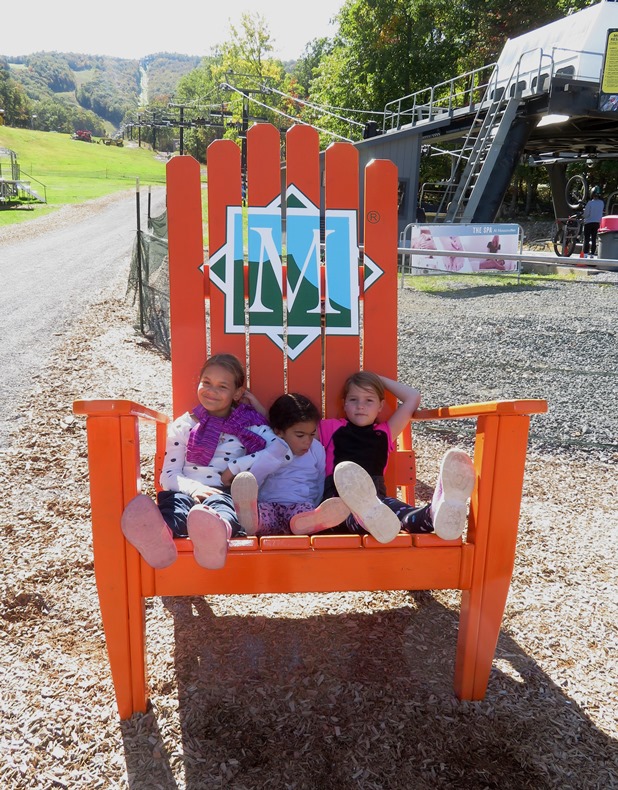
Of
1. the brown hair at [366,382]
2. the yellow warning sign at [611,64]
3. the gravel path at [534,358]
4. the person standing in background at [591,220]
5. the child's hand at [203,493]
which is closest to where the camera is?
the child's hand at [203,493]

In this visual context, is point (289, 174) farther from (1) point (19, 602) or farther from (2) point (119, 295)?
(2) point (119, 295)

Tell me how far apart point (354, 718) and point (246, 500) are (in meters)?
0.66

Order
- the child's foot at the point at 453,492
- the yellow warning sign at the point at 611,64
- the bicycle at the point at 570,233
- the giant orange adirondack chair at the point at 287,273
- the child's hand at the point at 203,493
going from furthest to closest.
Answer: the bicycle at the point at 570,233, the yellow warning sign at the point at 611,64, the giant orange adirondack chair at the point at 287,273, the child's hand at the point at 203,493, the child's foot at the point at 453,492

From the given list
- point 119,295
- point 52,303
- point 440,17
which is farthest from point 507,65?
point 440,17

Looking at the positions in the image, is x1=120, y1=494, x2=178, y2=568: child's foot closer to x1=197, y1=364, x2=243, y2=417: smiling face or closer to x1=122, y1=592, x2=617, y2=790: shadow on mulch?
x1=122, y1=592, x2=617, y2=790: shadow on mulch

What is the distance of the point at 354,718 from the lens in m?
1.79

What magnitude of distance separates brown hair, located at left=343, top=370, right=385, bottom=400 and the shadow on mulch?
32.8 inches

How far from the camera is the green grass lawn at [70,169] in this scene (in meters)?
30.9

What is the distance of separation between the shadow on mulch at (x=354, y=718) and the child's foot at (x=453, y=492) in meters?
0.53

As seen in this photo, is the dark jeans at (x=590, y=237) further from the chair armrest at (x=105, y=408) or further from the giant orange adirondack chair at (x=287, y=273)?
the chair armrest at (x=105, y=408)

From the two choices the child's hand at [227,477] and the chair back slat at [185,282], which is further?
the chair back slat at [185,282]

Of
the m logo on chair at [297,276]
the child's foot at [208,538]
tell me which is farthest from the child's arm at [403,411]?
the child's foot at [208,538]

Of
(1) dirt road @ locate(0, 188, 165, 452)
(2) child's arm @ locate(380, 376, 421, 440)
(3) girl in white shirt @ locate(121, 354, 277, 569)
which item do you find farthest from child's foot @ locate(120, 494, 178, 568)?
(1) dirt road @ locate(0, 188, 165, 452)

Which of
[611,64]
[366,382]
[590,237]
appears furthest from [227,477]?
[611,64]
